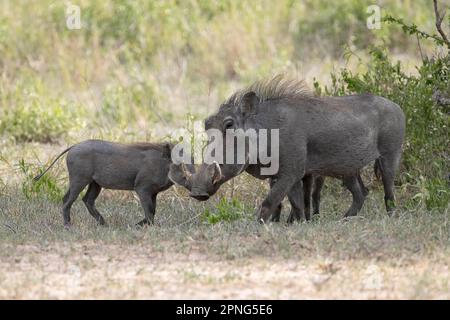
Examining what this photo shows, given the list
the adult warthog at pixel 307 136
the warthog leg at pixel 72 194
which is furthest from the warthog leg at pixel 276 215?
the warthog leg at pixel 72 194

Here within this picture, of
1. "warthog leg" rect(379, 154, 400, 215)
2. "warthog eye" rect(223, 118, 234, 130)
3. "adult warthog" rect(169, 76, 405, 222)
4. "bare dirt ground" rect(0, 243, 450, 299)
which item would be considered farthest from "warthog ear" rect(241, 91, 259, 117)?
"bare dirt ground" rect(0, 243, 450, 299)

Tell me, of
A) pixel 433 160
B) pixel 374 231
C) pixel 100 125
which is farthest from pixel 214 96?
pixel 374 231

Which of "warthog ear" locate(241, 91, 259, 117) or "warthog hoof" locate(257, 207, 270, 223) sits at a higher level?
"warthog ear" locate(241, 91, 259, 117)

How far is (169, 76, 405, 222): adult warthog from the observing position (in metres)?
6.83

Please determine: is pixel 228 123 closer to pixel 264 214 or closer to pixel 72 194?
pixel 264 214

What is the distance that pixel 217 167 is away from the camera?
6.60 m

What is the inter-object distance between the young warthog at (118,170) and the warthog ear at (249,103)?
0.64 m

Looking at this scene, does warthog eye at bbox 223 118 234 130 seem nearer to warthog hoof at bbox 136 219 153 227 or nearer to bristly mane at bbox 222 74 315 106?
bristly mane at bbox 222 74 315 106

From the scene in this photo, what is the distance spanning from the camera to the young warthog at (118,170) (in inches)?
279

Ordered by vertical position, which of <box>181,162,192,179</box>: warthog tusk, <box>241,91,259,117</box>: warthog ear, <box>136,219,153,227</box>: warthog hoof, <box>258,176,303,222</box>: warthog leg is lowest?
<box>136,219,153,227</box>: warthog hoof

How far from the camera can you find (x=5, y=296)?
4.93 metres

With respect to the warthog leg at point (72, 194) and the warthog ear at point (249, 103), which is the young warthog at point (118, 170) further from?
the warthog ear at point (249, 103)

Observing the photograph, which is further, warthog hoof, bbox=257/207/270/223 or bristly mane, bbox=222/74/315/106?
bristly mane, bbox=222/74/315/106

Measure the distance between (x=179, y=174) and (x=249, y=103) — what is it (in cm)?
72
